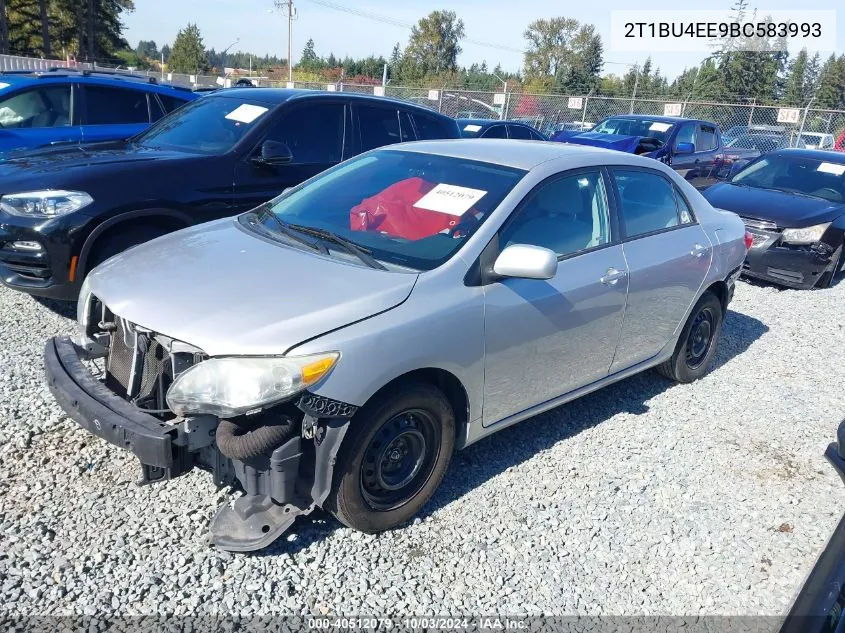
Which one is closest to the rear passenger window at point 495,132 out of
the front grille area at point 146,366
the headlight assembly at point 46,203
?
the headlight assembly at point 46,203

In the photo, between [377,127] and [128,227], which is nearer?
[128,227]

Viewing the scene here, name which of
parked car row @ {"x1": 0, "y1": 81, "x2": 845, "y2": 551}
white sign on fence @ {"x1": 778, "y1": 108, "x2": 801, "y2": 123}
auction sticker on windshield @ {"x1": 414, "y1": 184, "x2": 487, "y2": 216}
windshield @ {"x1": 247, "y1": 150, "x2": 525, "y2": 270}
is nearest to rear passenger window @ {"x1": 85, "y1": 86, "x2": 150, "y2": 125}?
parked car row @ {"x1": 0, "y1": 81, "x2": 845, "y2": 551}

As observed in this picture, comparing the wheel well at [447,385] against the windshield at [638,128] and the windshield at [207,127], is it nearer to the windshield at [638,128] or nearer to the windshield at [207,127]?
the windshield at [207,127]

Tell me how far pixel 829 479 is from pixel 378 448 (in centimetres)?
290

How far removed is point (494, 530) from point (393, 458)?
647mm

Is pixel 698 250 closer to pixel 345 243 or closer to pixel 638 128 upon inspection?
pixel 345 243

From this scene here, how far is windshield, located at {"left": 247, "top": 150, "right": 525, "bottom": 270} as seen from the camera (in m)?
3.32

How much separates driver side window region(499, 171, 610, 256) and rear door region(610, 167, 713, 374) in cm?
20

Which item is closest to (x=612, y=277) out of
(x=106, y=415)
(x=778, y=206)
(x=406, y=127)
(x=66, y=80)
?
(x=106, y=415)

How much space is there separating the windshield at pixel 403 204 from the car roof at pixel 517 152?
82 millimetres

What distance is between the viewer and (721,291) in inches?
204

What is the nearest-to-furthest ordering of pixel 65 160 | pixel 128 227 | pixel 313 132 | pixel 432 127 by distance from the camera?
pixel 128 227 < pixel 65 160 < pixel 313 132 < pixel 432 127

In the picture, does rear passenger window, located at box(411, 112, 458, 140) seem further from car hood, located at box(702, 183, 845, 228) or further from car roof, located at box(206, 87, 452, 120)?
car hood, located at box(702, 183, 845, 228)

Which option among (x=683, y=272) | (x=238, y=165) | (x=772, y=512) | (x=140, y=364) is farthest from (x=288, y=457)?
(x=238, y=165)
